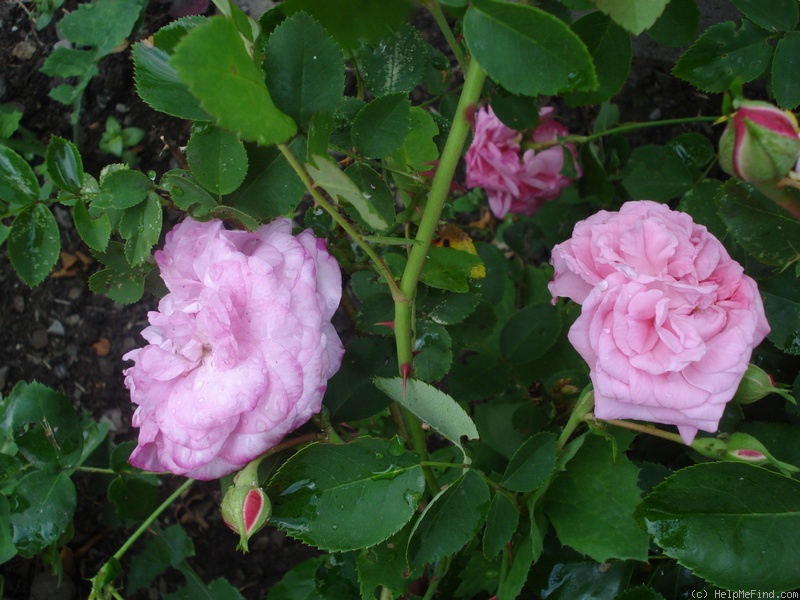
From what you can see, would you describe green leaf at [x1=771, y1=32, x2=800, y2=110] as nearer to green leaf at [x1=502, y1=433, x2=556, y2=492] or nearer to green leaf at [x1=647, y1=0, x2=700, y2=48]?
green leaf at [x1=647, y1=0, x2=700, y2=48]

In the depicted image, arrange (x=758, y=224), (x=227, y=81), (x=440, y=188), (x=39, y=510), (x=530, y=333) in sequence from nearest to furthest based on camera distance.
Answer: (x=227, y=81), (x=440, y=188), (x=758, y=224), (x=39, y=510), (x=530, y=333)

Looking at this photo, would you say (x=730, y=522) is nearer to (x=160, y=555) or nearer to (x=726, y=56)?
(x=726, y=56)

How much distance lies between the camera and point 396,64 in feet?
2.13

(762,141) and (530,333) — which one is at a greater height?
(762,141)

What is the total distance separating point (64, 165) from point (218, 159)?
20 centimetres

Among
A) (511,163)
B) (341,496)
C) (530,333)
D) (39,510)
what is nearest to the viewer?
(341,496)

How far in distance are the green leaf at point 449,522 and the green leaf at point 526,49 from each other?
390mm

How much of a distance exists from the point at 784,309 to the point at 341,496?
552mm

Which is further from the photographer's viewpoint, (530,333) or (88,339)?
(88,339)

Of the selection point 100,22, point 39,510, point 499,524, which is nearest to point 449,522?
point 499,524

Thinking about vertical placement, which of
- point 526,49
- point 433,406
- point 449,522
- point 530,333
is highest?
point 526,49

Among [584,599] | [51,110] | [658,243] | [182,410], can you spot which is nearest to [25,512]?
[182,410]

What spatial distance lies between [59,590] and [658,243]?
1.36 metres

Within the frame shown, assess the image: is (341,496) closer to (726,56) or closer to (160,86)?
(160,86)
